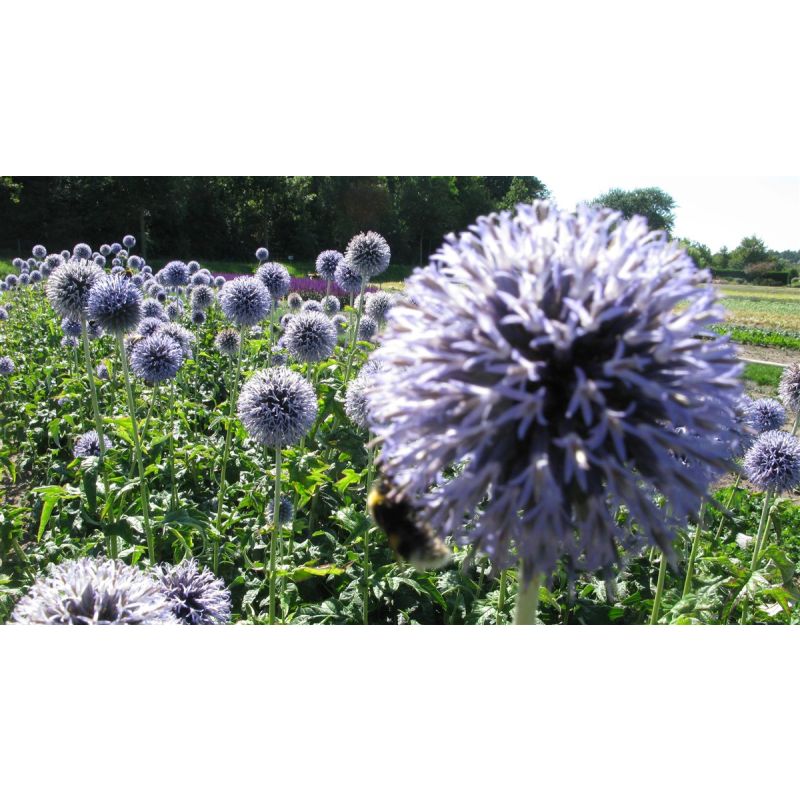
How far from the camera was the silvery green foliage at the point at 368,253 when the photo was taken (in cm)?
345

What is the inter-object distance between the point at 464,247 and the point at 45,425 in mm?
3629

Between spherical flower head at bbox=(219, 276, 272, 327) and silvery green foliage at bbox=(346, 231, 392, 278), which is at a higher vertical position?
silvery green foliage at bbox=(346, 231, 392, 278)

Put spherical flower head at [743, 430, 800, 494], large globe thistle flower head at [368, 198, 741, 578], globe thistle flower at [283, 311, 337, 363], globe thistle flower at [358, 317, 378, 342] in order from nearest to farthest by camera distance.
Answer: large globe thistle flower head at [368, 198, 741, 578], spherical flower head at [743, 430, 800, 494], globe thistle flower at [283, 311, 337, 363], globe thistle flower at [358, 317, 378, 342]

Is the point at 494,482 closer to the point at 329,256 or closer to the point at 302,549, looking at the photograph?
the point at 302,549

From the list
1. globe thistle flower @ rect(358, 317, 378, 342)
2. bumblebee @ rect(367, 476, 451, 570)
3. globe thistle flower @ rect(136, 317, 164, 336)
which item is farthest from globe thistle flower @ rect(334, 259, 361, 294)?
bumblebee @ rect(367, 476, 451, 570)

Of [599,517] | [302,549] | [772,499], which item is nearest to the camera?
[599,517]

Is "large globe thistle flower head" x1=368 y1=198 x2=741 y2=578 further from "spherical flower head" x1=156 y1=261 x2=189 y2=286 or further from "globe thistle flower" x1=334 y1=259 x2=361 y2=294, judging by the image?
"spherical flower head" x1=156 y1=261 x2=189 y2=286

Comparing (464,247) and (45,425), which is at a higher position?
(464,247)

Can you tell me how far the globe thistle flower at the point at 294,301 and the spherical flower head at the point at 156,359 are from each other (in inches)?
78.9

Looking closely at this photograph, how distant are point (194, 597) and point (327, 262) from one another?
2.88 meters

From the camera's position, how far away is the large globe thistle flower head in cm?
79

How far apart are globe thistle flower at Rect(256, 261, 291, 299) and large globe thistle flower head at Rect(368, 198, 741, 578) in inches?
114

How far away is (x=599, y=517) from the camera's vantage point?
0.82 meters

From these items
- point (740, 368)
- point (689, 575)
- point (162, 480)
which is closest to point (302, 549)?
point (162, 480)
